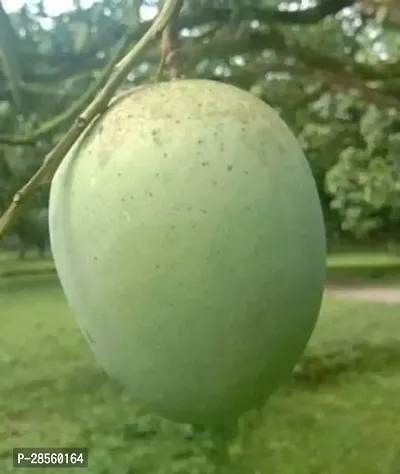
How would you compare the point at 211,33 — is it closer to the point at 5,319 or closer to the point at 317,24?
the point at 317,24

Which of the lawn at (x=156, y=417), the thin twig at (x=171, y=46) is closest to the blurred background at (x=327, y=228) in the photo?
the lawn at (x=156, y=417)

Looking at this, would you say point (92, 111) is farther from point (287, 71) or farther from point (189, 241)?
point (287, 71)

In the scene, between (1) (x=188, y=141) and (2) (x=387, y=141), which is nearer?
(1) (x=188, y=141)

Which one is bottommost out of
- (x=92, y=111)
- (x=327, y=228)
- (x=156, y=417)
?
(x=156, y=417)

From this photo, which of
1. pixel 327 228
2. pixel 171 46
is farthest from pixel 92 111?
pixel 327 228

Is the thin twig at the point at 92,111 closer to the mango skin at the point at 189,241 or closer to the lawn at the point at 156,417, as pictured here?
the mango skin at the point at 189,241

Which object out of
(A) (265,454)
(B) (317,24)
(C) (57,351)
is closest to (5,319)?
(C) (57,351)
